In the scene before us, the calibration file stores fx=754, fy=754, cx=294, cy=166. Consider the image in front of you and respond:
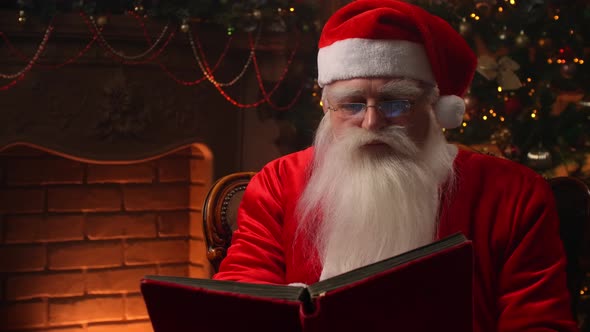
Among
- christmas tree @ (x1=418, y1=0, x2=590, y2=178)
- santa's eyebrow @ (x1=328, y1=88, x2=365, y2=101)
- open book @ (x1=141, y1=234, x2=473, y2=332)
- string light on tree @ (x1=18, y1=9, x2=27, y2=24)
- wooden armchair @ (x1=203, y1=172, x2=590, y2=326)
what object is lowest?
open book @ (x1=141, y1=234, x2=473, y2=332)

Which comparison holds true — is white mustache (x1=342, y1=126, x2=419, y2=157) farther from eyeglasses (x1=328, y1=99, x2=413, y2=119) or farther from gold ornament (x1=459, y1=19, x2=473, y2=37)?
gold ornament (x1=459, y1=19, x2=473, y2=37)

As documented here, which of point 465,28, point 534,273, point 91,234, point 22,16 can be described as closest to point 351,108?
point 534,273

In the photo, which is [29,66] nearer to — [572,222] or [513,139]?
[513,139]

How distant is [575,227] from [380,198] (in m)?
0.53

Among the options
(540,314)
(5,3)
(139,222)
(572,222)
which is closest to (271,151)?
(139,222)

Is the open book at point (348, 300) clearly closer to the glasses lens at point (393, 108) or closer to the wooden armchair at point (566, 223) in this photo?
the glasses lens at point (393, 108)

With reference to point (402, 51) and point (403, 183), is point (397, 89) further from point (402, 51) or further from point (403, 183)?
point (403, 183)

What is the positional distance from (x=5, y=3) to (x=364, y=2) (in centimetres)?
214

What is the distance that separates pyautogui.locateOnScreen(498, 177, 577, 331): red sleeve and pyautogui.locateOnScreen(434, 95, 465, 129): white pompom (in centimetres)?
22

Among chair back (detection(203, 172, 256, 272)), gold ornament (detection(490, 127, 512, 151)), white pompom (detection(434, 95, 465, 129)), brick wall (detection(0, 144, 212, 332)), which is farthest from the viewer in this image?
brick wall (detection(0, 144, 212, 332))

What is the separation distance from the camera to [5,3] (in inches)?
128

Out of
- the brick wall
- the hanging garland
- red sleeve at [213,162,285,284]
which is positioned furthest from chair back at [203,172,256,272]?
the brick wall

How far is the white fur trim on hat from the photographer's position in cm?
157

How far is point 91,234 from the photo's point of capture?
11.9 feet
